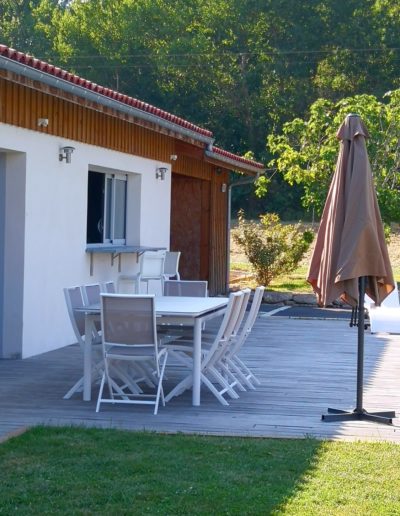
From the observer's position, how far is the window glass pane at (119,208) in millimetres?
14883

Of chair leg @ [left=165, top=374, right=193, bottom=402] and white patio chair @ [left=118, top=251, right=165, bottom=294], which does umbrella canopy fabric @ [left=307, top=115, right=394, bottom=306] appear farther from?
white patio chair @ [left=118, top=251, right=165, bottom=294]

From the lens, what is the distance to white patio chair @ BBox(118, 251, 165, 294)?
14508 mm

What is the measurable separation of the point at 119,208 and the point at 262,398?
21.7 ft

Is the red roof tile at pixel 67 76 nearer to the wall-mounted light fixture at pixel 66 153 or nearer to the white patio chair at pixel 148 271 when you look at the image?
the wall-mounted light fixture at pixel 66 153

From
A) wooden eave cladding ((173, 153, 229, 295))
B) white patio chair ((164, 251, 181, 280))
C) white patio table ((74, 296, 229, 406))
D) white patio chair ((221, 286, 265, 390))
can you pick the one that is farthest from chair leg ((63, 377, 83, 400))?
wooden eave cladding ((173, 153, 229, 295))

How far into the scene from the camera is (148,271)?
15.0 metres

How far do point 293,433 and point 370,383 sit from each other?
2843 millimetres

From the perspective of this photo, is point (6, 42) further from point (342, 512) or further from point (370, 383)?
point (342, 512)

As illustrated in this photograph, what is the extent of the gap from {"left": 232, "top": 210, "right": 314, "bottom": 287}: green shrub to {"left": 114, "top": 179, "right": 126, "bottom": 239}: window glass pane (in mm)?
6874

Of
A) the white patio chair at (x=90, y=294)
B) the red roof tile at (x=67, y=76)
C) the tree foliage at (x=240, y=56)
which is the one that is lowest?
the white patio chair at (x=90, y=294)

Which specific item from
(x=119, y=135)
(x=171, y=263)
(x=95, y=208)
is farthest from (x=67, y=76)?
(x=171, y=263)

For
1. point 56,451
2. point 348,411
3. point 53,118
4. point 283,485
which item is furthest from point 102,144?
point 283,485

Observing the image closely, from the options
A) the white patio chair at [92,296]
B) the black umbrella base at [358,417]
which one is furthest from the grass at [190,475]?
the white patio chair at [92,296]

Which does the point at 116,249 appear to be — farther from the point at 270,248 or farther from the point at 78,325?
the point at 270,248
